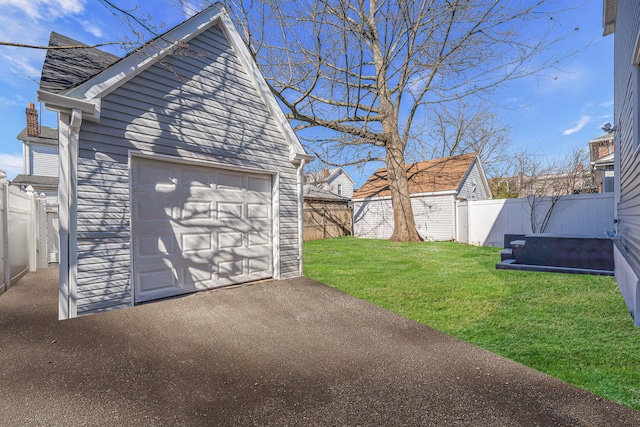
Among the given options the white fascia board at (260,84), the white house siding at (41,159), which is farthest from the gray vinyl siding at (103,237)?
the white house siding at (41,159)

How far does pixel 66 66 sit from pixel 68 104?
1266mm

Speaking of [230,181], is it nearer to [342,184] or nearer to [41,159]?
[41,159]

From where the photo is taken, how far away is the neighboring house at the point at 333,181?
1281 inches

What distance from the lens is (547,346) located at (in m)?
3.03

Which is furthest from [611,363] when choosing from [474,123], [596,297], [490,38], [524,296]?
[474,123]

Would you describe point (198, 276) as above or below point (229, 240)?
below

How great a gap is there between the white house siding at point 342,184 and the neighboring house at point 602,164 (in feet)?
72.8

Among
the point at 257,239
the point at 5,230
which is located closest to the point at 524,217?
the point at 257,239

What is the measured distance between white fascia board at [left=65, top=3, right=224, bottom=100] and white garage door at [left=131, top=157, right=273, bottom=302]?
3.39ft

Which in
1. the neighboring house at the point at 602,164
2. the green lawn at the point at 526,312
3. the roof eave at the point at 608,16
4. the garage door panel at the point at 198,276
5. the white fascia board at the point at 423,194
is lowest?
the green lawn at the point at 526,312

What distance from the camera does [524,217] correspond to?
11.3m

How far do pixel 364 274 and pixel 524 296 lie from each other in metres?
3.04

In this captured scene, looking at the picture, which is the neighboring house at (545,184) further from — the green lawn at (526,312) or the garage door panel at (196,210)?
the garage door panel at (196,210)

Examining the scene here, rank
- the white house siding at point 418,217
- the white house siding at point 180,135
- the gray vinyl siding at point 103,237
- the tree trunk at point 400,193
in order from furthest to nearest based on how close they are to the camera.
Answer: the white house siding at point 418,217 → the tree trunk at point 400,193 → the white house siding at point 180,135 → the gray vinyl siding at point 103,237
